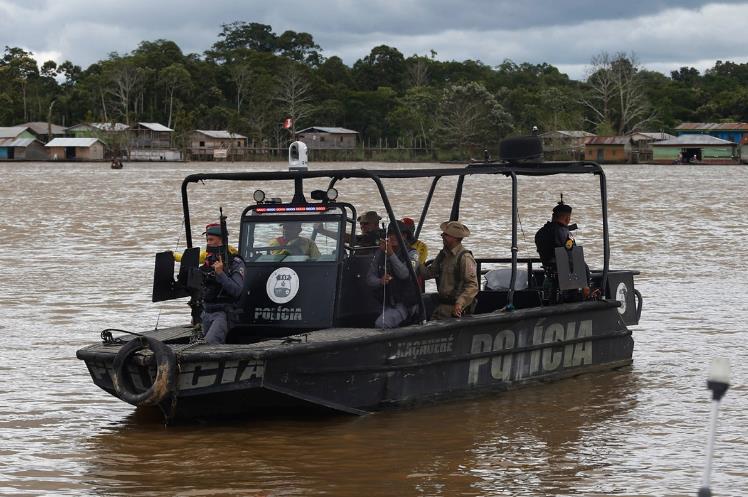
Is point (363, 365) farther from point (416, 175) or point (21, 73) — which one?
point (21, 73)

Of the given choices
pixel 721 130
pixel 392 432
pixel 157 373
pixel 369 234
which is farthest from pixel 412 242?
pixel 721 130

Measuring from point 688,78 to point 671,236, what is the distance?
122 metres

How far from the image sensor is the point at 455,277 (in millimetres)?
11234

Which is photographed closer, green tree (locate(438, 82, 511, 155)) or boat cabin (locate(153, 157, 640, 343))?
boat cabin (locate(153, 157, 640, 343))

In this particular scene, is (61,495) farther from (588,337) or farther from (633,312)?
(633,312)

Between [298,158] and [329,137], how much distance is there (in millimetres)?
117247

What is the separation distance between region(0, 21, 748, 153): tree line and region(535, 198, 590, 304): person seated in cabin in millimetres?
101103

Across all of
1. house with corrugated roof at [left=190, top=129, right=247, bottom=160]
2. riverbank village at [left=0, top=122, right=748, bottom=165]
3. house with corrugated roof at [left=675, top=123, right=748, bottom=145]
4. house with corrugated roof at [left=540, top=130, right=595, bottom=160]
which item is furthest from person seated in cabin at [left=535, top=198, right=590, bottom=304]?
house with corrugated roof at [left=190, top=129, right=247, bottom=160]

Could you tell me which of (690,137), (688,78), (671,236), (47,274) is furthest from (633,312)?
(688,78)

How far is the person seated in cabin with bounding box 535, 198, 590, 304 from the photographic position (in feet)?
40.3

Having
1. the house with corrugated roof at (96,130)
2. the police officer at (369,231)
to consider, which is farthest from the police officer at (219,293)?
the house with corrugated roof at (96,130)

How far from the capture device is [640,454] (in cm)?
981

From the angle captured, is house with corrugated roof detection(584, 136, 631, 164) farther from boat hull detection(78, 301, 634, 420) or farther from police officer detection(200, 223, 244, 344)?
police officer detection(200, 223, 244, 344)

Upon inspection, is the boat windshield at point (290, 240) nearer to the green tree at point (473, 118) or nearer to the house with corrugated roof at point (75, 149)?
the green tree at point (473, 118)
